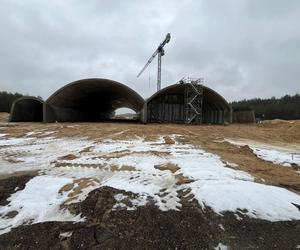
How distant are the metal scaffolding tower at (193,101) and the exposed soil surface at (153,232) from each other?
86.9ft

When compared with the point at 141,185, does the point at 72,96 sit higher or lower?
higher

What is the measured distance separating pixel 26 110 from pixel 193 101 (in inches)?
886

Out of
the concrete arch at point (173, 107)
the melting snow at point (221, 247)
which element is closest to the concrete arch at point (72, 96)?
the concrete arch at point (173, 107)

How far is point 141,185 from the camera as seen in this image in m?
5.47

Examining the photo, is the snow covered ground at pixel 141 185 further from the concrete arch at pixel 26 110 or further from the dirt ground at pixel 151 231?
the concrete arch at pixel 26 110

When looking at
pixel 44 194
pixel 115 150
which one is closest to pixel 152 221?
pixel 44 194

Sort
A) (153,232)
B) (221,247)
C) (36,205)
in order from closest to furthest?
(221,247), (153,232), (36,205)

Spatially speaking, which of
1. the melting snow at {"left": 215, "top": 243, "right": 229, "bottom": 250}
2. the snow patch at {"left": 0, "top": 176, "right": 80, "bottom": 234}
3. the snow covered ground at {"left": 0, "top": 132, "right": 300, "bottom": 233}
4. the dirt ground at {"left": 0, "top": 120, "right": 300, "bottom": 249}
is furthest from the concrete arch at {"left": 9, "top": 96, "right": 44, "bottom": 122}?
the melting snow at {"left": 215, "top": 243, "right": 229, "bottom": 250}

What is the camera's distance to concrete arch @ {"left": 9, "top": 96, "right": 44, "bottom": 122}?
31.4 metres

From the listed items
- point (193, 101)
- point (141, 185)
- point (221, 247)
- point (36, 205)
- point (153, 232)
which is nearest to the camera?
point (221, 247)

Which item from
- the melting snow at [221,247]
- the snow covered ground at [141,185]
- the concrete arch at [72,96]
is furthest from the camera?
the concrete arch at [72,96]

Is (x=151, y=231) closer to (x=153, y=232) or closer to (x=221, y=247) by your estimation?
(x=153, y=232)

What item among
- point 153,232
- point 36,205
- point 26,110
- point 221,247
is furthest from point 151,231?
point 26,110

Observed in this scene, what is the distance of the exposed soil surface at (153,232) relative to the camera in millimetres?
3371
